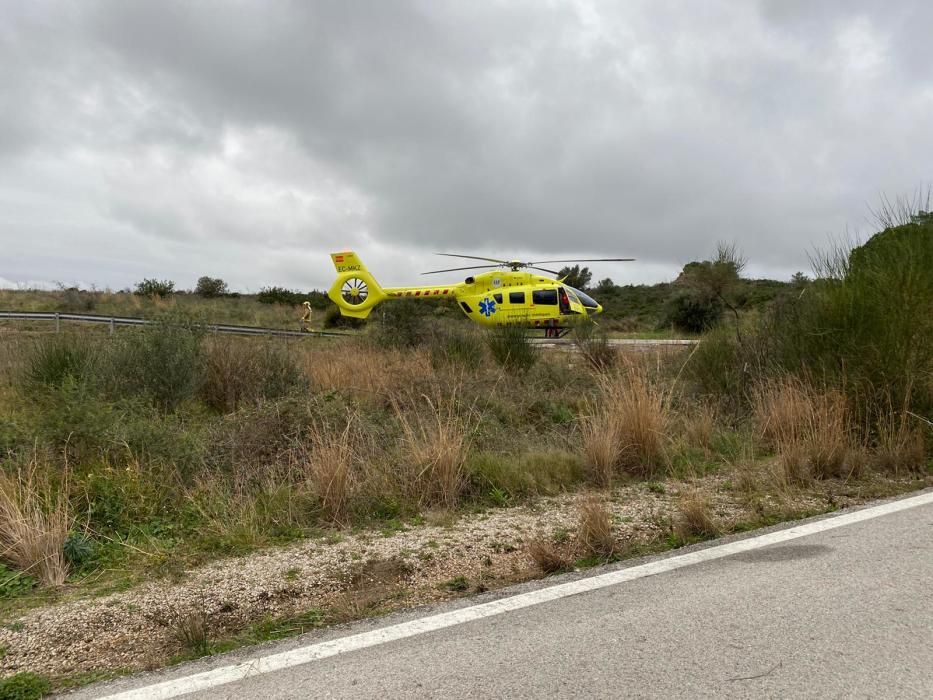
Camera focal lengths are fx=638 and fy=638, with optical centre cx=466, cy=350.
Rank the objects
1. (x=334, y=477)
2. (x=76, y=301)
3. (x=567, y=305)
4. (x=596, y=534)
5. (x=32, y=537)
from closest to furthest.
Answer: (x=32, y=537) → (x=596, y=534) → (x=334, y=477) → (x=567, y=305) → (x=76, y=301)

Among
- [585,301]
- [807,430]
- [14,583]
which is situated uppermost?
[585,301]

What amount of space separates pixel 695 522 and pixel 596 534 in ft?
2.49

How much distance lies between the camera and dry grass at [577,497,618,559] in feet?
13.0

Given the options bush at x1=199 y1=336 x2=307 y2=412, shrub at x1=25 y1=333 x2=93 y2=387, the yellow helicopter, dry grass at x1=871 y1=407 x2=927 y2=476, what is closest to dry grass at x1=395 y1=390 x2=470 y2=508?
bush at x1=199 y1=336 x2=307 y2=412

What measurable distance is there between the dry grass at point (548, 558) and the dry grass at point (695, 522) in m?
0.90

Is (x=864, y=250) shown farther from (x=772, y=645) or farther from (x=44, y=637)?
(x=44, y=637)

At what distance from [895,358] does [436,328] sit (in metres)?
9.62

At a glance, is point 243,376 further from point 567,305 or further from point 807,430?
point 567,305

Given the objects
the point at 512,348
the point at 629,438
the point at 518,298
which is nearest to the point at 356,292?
the point at 518,298

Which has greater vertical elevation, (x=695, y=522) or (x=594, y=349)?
(x=594, y=349)

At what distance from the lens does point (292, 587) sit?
Answer: 3500 millimetres

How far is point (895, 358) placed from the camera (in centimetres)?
702

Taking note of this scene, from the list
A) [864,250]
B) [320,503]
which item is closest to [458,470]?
[320,503]

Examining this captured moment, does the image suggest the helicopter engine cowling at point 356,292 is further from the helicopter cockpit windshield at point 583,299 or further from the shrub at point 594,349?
the shrub at point 594,349
